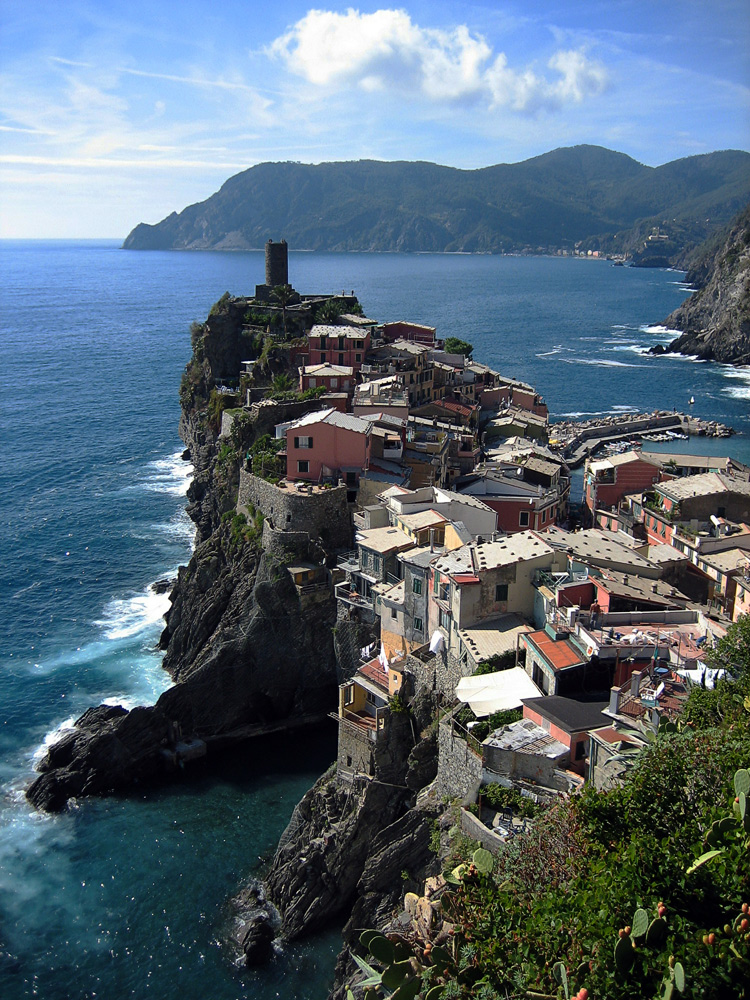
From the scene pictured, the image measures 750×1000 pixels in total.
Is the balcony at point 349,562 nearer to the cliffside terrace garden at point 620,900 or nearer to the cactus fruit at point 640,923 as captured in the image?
the cliffside terrace garden at point 620,900

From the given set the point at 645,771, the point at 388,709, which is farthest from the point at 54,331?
the point at 645,771

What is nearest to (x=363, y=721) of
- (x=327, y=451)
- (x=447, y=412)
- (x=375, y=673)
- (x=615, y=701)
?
(x=375, y=673)

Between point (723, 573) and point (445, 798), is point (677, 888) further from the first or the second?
point (723, 573)

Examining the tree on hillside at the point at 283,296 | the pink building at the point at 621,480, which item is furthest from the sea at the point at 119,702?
the pink building at the point at 621,480

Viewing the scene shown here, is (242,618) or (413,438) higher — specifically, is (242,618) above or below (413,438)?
below

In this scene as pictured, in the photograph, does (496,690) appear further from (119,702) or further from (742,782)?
(119,702)
